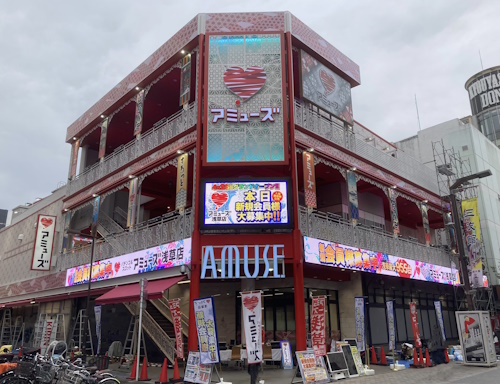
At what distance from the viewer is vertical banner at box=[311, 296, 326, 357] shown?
14.4 metres

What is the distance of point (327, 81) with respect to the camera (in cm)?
2134

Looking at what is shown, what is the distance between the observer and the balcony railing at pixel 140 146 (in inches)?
746

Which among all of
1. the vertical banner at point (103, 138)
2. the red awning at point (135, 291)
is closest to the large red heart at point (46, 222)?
the vertical banner at point (103, 138)

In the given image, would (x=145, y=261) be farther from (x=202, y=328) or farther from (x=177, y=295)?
(x=202, y=328)

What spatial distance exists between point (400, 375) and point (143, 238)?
12.0 meters

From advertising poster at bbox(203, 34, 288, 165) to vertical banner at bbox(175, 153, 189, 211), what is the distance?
156cm

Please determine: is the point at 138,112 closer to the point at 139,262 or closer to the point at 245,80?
the point at 245,80

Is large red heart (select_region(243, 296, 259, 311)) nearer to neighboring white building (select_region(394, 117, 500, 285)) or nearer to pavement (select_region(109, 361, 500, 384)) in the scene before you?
pavement (select_region(109, 361, 500, 384))

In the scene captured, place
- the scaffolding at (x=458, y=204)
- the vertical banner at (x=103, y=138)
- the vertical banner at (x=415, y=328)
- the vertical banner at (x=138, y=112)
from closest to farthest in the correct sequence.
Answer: the vertical banner at (x=415, y=328)
the vertical banner at (x=138, y=112)
the vertical banner at (x=103, y=138)
the scaffolding at (x=458, y=204)

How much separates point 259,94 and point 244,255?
694 cm

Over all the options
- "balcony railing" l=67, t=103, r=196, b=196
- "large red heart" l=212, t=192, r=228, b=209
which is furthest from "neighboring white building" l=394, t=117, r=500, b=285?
"large red heart" l=212, t=192, r=228, b=209

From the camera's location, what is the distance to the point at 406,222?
32188 mm

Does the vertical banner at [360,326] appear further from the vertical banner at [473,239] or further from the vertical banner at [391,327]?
the vertical banner at [473,239]

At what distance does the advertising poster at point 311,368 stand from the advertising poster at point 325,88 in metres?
11.5
